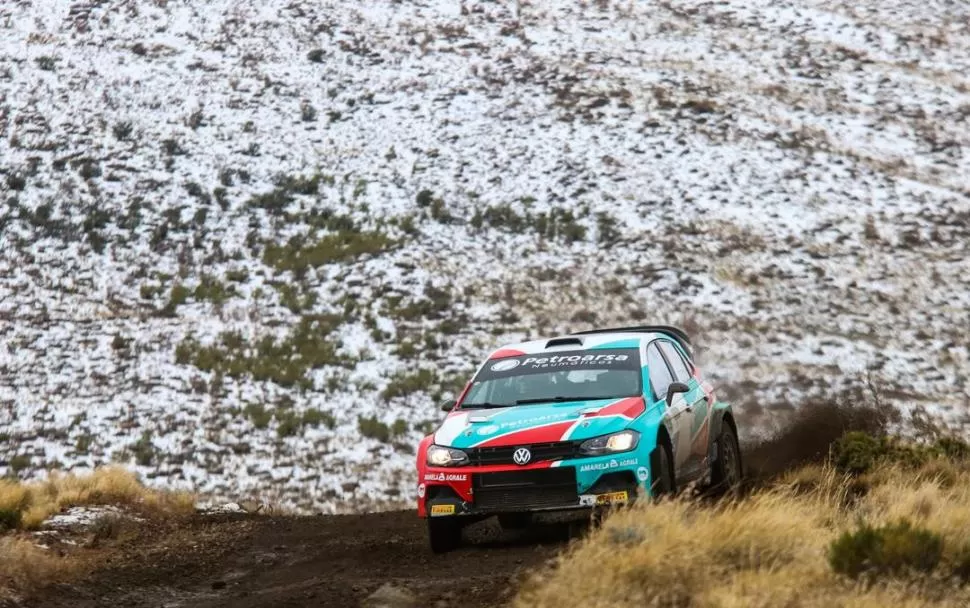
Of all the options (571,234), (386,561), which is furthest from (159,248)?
(386,561)

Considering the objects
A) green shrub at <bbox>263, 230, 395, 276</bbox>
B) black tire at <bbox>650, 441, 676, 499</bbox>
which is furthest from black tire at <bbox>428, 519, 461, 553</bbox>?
green shrub at <bbox>263, 230, 395, 276</bbox>

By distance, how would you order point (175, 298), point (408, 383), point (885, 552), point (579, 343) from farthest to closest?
point (175, 298) → point (408, 383) → point (579, 343) → point (885, 552)

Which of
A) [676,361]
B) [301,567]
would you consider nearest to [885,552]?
[676,361]

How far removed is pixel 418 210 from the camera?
98.6 ft

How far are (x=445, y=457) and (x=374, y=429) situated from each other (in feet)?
38.7

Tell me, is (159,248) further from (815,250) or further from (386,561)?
(386,561)

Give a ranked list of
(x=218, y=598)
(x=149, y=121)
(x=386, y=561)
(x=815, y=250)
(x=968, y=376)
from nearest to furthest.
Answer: (x=218, y=598) → (x=386, y=561) → (x=968, y=376) → (x=815, y=250) → (x=149, y=121)

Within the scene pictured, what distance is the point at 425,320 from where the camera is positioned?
25172 mm

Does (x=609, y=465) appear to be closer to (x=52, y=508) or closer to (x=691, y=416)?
(x=691, y=416)

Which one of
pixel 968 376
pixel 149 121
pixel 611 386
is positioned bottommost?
pixel 968 376

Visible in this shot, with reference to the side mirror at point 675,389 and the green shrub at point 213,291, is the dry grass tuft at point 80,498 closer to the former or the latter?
the side mirror at point 675,389

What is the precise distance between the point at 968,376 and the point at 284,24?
993 inches

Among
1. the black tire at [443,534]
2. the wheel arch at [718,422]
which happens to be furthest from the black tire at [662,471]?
the wheel arch at [718,422]

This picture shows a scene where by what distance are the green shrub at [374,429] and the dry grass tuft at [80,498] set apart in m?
4.94
